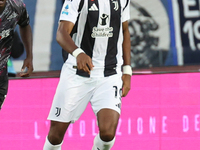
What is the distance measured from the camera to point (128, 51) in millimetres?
4020

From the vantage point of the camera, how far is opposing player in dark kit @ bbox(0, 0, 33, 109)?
11.8 feet

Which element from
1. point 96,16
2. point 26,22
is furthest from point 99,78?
point 26,22

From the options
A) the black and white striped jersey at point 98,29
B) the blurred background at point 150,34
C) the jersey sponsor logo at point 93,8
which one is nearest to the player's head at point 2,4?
the black and white striped jersey at point 98,29

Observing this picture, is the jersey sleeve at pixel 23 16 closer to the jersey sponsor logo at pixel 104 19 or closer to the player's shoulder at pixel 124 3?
the jersey sponsor logo at pixel 104 19

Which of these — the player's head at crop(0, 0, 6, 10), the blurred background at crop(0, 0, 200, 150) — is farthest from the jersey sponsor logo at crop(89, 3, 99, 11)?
the blurred background at crop(0, 0, 200, 150)

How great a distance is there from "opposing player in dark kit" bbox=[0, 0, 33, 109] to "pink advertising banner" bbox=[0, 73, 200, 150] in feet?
3.28

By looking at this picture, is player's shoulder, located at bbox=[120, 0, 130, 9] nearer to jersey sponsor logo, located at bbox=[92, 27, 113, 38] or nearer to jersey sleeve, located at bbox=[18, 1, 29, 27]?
jersey sponsor logo, located at bbox=[92, 27, 113, 38]

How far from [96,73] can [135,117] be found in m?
1.21

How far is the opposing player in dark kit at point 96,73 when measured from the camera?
371cm

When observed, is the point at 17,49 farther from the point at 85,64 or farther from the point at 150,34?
the point at 85,64

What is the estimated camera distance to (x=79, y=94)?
12.6ft

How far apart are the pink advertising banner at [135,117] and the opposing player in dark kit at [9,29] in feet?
3.28

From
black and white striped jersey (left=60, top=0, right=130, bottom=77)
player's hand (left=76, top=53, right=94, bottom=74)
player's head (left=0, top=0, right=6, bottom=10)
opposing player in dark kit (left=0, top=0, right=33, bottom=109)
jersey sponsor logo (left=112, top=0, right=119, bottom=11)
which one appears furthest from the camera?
jersey sponsor logo (left=112, top=0, right=119, bottom=11)

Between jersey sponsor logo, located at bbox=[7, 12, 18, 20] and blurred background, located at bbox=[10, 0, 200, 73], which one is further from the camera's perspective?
blurred background, located at bbox=[10, 0, 200, 73]
